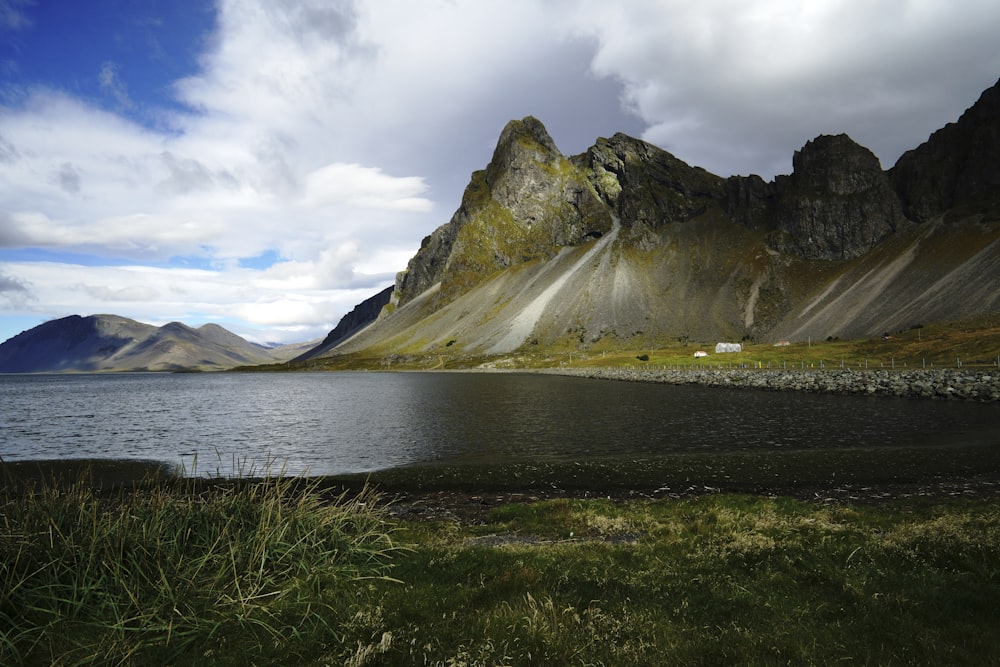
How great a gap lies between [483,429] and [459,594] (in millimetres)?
40353

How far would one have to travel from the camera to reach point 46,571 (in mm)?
10320

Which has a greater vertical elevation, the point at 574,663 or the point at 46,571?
the point at 46,571

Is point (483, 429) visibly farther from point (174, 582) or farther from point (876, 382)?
point (876, 382)

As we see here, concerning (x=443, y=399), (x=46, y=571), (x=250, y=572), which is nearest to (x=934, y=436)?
(x=250, y=572)

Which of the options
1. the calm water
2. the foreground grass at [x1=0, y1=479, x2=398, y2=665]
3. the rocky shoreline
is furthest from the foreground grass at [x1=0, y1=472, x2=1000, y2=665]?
the rocky shoreline

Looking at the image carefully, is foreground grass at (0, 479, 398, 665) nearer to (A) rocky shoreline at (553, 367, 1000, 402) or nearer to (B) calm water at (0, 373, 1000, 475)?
(B) calm water at (0, 373, 1000, 475)

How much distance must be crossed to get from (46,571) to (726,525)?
17.3 metres

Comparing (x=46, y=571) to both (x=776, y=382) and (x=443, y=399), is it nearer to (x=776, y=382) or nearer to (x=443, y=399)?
(x=443, y=399)

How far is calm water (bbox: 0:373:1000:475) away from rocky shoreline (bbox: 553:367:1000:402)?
14.7 ft

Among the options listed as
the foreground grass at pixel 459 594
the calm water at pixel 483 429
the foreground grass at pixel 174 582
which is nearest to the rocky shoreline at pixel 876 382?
the calm water at pixel 483 429

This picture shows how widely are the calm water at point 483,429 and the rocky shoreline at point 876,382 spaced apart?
4467mm

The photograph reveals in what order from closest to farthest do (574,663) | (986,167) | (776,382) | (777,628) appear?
(574,663) → (777,628) → (776,382) → (986,167)

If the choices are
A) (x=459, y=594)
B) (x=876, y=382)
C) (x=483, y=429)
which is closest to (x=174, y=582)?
(x=459, y=594)

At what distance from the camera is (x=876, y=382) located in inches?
2766
